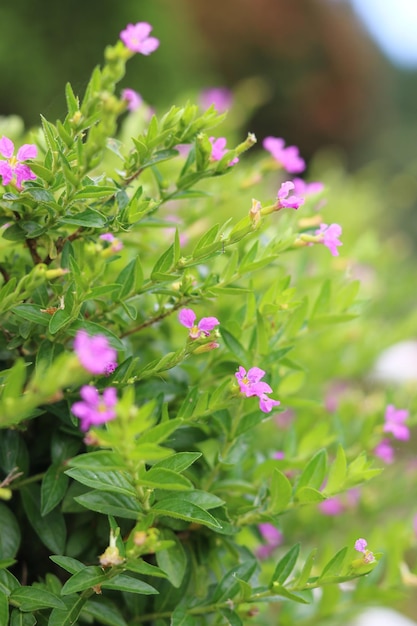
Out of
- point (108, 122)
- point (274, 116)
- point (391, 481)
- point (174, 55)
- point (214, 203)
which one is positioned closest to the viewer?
point (108, 122)

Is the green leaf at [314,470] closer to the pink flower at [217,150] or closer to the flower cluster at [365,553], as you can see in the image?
the flower cluster at [365,553]

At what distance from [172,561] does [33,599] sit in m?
0.13

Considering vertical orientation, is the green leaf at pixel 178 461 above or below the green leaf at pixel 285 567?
above

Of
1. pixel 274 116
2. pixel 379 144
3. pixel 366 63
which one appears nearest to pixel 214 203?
pixel 274 116

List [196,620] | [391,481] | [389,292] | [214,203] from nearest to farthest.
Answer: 1. [196,620]
2. [214,203]
3. [391,481]
4. [389,292]

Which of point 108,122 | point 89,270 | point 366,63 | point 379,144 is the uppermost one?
point 108,122

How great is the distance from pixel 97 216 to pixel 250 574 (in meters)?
0.39

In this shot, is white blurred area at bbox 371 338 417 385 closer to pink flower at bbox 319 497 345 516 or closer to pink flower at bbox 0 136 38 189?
pink flower at bbox 319 497 345 516

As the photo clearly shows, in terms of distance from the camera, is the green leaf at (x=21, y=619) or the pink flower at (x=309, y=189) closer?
the green leaf at (x=21, y=619)

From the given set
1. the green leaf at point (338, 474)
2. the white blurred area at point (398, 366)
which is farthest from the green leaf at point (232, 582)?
the white blurred area at point (398, 366)

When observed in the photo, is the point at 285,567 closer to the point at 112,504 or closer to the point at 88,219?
the point at 112,504

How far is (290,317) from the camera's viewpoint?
2.42 feet

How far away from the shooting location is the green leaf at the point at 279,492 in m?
0.64

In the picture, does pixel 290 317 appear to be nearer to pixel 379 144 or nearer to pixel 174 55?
pixel 174 55
